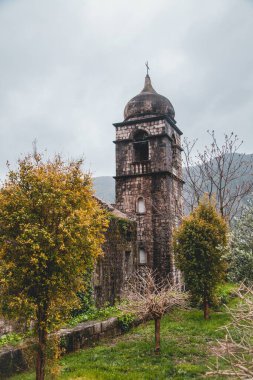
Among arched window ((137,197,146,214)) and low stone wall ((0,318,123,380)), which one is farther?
arched window ((137,197,146,214))

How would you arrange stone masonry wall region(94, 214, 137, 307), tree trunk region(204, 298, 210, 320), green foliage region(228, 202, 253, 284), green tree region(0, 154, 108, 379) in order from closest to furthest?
green tree region(0, 154, 108, 379)
green foliage region(228, 202, 253, 284)
tree trunk region(204, 298, 210, 320)
stone masonry wall region(94, 214, 137, 307)

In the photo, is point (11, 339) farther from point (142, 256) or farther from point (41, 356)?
point (142, 256)

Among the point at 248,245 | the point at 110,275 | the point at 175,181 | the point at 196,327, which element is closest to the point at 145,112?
the point at 175,181

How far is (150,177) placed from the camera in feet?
76.8

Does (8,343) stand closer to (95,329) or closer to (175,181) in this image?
(95,329)

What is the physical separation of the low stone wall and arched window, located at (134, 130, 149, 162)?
46.6 ft

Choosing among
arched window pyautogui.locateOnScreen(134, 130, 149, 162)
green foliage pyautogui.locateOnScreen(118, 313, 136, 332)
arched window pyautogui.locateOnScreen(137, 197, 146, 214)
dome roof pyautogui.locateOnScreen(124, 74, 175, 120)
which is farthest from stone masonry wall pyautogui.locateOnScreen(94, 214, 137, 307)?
dome roof pyautogui.locateOnScreen(124, 74, 175, 120)

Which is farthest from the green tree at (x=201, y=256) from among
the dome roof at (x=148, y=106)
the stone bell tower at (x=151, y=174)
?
the dome roof at (x=148, y=106)

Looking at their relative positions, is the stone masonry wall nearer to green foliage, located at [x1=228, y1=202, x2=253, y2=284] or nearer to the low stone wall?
the low stone wall

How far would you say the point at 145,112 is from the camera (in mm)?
25531

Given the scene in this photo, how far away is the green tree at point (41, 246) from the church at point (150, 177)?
11.7 meters

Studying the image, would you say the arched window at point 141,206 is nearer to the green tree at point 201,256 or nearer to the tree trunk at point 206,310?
Answer: the green tree at point 201,256

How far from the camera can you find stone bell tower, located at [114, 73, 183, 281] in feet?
73.1

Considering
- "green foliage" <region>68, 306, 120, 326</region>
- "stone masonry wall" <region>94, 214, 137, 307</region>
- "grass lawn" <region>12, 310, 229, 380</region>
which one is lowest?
"grass lawn" <region>12, 310, 229, 380</region>
